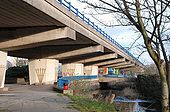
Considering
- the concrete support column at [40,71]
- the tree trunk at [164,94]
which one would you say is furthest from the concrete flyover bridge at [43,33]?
the tree trunk at [164,94]

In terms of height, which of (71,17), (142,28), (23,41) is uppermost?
(71,17)

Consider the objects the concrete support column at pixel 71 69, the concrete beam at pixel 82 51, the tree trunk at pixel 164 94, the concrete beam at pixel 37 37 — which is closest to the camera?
the tree trunk at pixel 164 94

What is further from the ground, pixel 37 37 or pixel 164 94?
pixel 37 37

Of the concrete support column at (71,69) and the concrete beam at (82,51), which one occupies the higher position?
the concrete beam at (82,51)

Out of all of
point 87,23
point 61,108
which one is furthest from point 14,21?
point 61,108

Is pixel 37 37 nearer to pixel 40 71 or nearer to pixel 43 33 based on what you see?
pixel 43 33

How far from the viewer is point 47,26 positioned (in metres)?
26.2

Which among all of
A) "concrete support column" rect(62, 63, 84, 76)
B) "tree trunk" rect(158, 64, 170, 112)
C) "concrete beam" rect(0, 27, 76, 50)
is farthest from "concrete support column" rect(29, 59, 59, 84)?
"tree trunk" rect(158, 64, 170, 112)

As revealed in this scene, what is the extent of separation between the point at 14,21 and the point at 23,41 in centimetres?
274

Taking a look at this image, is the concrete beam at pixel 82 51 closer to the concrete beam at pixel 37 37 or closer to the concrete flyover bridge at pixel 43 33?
the concrete flyover bridge at pixel 43 33

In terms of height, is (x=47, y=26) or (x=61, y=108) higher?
(x=47, y=26)

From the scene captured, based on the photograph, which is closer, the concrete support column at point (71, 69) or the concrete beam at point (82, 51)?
the concrete beam at point (82, 51)

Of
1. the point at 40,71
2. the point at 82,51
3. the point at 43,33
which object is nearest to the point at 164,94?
the point at 43,33

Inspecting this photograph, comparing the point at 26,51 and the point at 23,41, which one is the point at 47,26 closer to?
the point at 23,41
